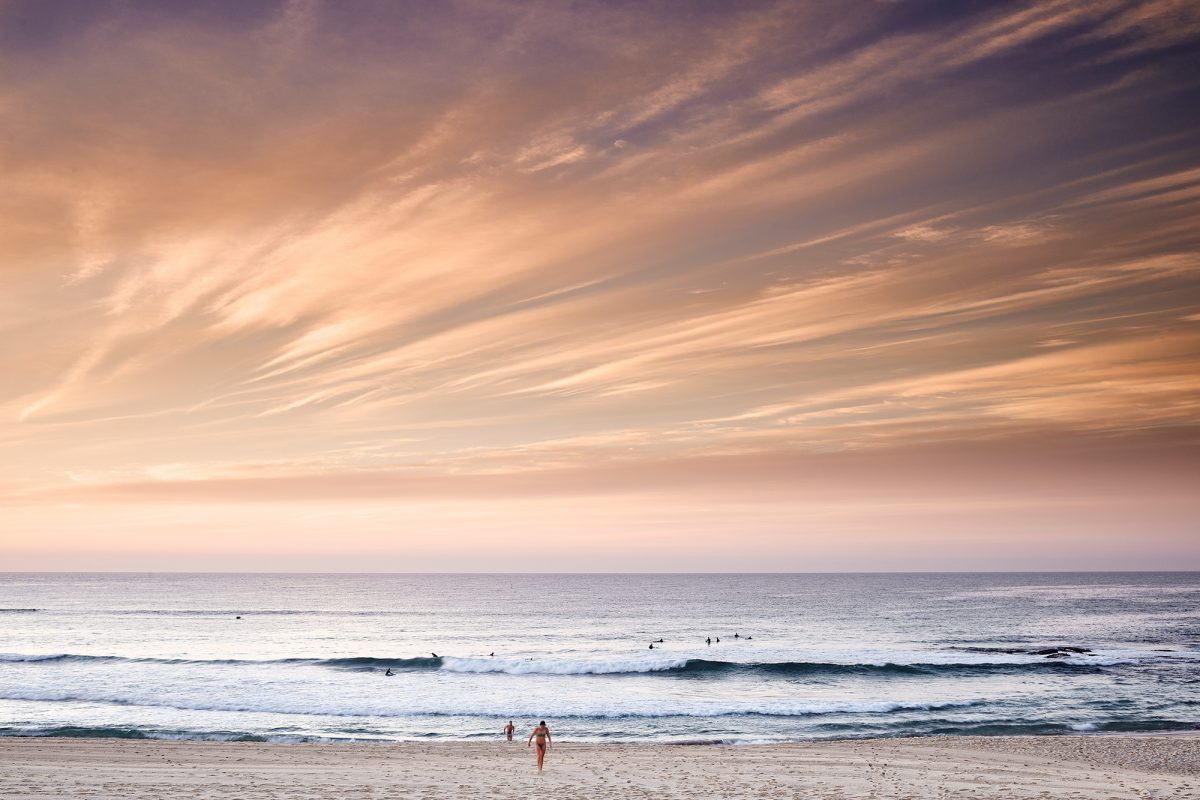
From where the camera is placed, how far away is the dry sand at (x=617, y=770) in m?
22.6

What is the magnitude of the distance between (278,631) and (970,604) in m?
104

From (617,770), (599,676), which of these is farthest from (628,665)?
(617,770)

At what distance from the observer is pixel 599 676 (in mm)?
55406

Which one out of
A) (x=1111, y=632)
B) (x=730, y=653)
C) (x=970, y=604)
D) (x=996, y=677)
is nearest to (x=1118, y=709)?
(x=996, y=677)

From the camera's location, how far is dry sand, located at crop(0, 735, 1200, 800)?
74.2 ft

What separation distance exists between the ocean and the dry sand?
16.1 ft

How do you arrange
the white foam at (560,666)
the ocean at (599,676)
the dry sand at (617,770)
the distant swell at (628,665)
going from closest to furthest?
the dry sand at (617,770) → the ocean at (599,676) → the distant swell at (628,665) → the white foam at (560,666)

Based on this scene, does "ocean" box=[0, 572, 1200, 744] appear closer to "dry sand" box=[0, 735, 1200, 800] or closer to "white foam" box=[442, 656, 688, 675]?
"white foam" box=[442, 656, 688, 675]

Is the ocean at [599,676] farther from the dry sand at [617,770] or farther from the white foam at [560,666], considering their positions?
the dry sand at [617,770]

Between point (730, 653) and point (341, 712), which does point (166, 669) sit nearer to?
point (341, 712)

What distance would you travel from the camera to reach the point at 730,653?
66.8m

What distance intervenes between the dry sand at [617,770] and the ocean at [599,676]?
193 inches

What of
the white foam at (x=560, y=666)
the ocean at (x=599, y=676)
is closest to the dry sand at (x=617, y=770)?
the ocean at (x=599, y=676)

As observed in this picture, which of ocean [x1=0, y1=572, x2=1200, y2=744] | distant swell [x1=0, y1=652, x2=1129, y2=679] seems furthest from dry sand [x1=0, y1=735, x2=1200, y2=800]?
distant swell [x1=0, y1=652, x2=1129, y2=679]
